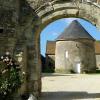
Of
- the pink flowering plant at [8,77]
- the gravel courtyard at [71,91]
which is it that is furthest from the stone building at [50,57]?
the pink flowering plant at [8,77]

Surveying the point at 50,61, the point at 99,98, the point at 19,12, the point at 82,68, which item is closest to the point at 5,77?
the point at 19,12

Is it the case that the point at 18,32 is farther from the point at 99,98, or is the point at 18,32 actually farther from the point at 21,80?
the point at 99,98

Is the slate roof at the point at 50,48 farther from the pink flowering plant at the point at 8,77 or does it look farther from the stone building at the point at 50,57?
the pink flowering plant at the point at 8,77

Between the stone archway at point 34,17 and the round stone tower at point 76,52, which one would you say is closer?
the stone archway at point 34,17

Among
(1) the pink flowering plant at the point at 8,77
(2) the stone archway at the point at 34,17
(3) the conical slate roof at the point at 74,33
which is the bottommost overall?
(1) the pink flowering plant at the point at 8,77

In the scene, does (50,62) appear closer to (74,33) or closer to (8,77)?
(74,33)

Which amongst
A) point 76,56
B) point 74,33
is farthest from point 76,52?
point 74,33

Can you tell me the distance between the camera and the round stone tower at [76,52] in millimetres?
40094

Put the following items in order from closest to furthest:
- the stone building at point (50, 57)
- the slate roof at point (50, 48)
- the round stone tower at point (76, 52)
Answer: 1. the round stone tower at point (76, 52)
2. the stone building at point (50, 57)
3. the slate roof at point (50, 48)

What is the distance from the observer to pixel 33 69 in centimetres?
1066

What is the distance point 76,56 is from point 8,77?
102 feet

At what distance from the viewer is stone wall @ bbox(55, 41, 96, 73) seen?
132 ft

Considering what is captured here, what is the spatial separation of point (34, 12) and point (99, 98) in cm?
367

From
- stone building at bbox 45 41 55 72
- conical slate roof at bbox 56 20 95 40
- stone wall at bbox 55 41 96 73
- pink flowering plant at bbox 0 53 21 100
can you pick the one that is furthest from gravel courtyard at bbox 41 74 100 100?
stone building at bbox 45 41 55 72
